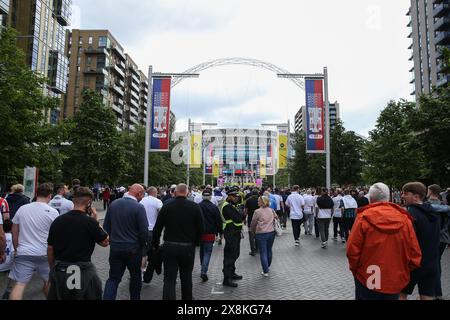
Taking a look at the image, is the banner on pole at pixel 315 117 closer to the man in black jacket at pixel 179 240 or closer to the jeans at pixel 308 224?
the jeans at pixel 308 224

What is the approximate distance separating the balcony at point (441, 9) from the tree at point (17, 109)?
65883 mm

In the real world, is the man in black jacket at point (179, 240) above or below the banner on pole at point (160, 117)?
below

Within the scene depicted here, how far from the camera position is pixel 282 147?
3728 centimetres

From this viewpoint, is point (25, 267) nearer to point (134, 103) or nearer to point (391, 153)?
point (391, 153)

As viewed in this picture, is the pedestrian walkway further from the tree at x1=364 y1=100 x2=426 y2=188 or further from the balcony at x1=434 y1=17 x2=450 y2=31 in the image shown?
the balcony at x1=434 y1=17 x2=450 y2=31

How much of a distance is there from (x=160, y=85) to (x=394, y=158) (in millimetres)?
19674

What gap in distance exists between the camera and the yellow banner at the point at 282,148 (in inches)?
1412

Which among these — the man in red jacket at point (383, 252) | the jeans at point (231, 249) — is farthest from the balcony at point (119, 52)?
the man in red jacket at point (383, 252)

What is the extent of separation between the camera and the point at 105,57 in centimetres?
8431

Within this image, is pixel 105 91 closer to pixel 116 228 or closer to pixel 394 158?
pixel 394 158

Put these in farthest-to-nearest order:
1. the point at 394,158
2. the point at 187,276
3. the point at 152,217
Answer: the point at 394,158 < the point at 152,217 < the point at 187,276

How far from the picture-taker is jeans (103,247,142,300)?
5520 mm
